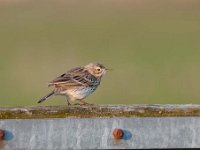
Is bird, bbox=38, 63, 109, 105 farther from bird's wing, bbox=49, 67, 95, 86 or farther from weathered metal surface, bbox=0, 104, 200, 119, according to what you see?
weathered metal surface, bbox=0, 104, 200, 119

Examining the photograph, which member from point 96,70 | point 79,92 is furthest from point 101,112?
point 96,70

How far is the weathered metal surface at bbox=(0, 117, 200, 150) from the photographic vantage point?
5.57 m

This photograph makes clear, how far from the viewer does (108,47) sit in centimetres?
2819

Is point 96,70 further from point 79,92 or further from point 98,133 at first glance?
point 98,133

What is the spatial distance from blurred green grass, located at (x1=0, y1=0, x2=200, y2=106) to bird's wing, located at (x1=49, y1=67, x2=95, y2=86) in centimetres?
647

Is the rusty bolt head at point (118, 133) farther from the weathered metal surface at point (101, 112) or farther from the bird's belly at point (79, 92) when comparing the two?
the bird's belly at point (79, 92)

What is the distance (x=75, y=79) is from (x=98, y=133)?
556 cm

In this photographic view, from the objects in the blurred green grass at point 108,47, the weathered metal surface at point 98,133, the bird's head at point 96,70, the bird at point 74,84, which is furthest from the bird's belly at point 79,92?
the blurred green grass at point 108,47

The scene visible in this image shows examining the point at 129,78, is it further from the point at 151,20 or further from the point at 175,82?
the point at 151,20

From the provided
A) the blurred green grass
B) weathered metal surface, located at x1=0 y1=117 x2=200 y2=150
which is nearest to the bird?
weathered metal surface, located at x1=0 y1=117 x2=200 y2=150

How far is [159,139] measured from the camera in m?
5.66

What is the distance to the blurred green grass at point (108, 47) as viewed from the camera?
2002cm

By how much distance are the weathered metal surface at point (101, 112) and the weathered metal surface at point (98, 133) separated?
5.9 inches

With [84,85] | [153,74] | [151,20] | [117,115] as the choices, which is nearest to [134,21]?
[151,20]
